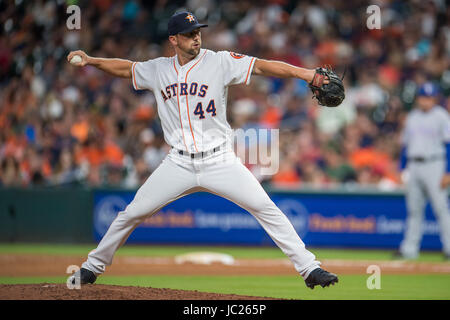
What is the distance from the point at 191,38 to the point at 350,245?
7.21 metres

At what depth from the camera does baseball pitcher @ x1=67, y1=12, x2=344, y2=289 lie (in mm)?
6066

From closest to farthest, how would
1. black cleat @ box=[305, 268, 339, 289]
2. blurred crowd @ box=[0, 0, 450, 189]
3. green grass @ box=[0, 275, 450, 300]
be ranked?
A: black cleat @ box=[305, 268, 339, 289], green grass @ box=[0, 275, 450, 300], blurred crowd @ box=[0, 0, 450, 189]

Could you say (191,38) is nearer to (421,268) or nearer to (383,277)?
(383,277)

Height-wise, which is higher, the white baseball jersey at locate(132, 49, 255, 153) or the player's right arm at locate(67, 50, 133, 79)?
the player's right arm at locate(67, 50, 133, 79)

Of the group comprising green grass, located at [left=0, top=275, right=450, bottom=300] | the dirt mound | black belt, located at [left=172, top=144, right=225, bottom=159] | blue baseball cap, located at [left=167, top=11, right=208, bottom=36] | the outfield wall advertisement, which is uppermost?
blue baseball cap, located at [left=167, top=11, right=208, bottom=36]

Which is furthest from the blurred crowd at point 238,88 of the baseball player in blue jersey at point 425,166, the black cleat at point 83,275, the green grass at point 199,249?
the black cleat at point 83,275

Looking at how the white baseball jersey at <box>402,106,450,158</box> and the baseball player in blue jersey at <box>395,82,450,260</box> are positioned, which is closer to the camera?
the baseball player in blue jersey at <box>395,82,450,260</box>

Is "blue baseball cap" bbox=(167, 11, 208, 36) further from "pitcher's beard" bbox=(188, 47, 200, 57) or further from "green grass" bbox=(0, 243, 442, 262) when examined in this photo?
"green grass" bbox=(0, 243, 442, 262)

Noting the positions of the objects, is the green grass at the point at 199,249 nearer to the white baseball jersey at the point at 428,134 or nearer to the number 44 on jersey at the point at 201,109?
the white baseball jersey at the point at 428,134

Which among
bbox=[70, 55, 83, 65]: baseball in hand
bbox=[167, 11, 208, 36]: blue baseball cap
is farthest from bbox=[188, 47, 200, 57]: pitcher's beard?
bbox=[70, 55, 83, 65]: baseball in hand

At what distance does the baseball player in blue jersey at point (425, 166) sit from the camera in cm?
1070

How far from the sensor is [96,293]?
19.5 feet

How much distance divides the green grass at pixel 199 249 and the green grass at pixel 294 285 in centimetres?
251

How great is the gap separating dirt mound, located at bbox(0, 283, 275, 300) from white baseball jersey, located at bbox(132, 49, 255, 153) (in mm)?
1241
